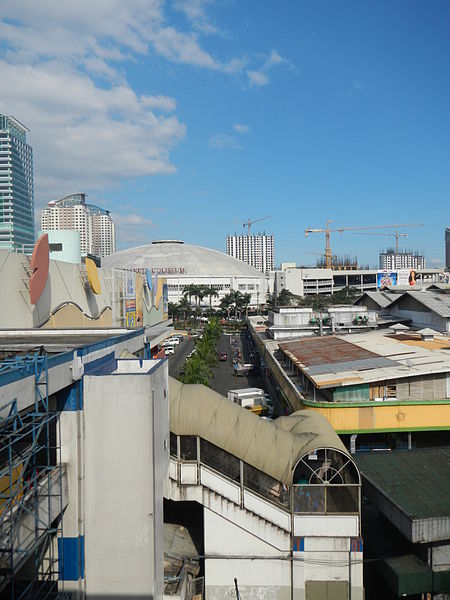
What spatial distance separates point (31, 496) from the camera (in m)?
7.85

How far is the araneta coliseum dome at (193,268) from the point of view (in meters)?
109

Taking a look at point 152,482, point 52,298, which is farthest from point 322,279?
point 152,482

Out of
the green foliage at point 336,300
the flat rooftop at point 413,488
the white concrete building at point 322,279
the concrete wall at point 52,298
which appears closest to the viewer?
the flat rooftop at point 413,488

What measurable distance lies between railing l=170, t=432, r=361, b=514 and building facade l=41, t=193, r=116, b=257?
14802cm

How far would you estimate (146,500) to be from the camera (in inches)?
341

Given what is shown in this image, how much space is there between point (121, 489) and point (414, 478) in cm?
828

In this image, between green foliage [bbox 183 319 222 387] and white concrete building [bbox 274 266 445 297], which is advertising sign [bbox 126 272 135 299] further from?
white concrete building [bbox 274 266 445 297]

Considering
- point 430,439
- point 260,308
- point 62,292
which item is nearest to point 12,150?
point 260,308

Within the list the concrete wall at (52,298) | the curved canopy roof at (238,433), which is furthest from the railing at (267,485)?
the concrete wall at (52,298)

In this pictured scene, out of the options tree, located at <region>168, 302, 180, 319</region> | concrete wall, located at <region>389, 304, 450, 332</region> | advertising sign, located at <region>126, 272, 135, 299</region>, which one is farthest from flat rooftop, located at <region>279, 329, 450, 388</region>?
tree, located at <region>168, 302, 180, 319</region>

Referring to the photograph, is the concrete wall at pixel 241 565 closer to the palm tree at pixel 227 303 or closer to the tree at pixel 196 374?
the tree at pixel 196 374

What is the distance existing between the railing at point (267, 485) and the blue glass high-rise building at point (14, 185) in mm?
118997

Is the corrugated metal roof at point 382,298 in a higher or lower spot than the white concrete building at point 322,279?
lower

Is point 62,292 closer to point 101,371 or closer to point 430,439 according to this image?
point 101,371
